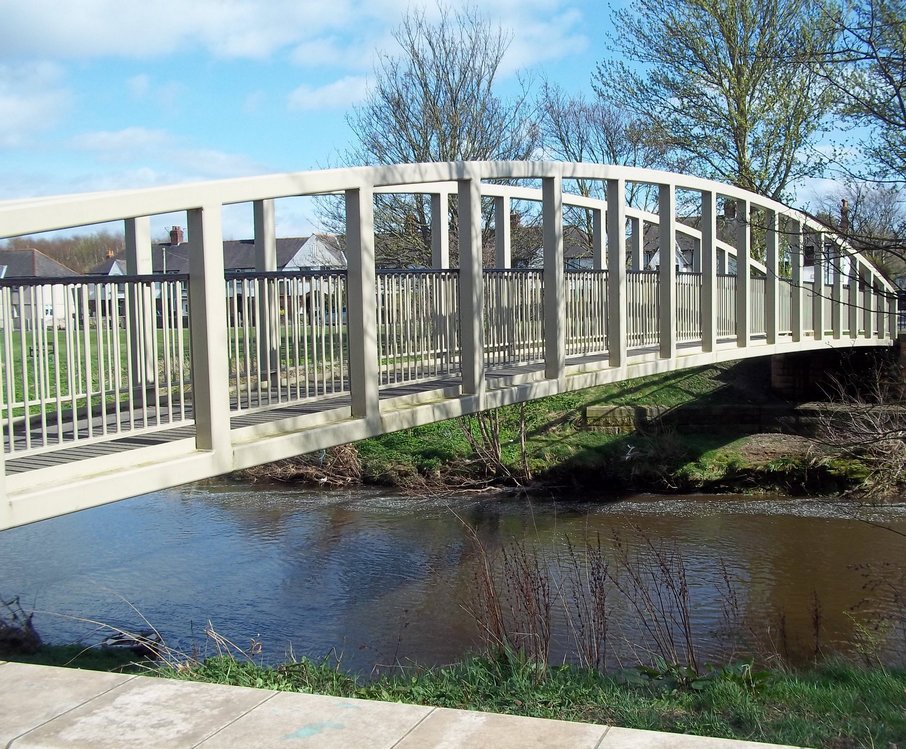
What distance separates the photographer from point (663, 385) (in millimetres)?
24172

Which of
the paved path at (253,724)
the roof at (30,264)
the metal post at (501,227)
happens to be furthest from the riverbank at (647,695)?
the roof at (30,264)

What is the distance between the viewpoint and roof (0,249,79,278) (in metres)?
57.3

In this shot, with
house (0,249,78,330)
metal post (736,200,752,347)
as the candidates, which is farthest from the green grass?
house (0,249,78,330)

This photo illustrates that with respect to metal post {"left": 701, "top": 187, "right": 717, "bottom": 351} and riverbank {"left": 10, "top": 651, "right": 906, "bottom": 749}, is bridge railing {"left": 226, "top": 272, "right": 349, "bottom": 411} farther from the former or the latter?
metal post {"left": 701, "top": 187, "right": 717, "bottom": 351}

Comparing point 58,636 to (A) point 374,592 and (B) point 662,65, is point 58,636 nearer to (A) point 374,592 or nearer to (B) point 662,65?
(A) point 374,592

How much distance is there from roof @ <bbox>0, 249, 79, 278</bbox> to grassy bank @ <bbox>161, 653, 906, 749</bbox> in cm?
5471

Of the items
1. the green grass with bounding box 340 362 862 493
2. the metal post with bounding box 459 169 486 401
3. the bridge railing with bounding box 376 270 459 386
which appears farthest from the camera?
the green grass with bounding box 340 362 862 493

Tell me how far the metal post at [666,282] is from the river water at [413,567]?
2693 mm

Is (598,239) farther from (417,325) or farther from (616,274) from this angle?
(417,325)

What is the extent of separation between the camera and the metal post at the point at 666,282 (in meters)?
13.4

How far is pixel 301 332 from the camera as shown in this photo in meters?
8.76

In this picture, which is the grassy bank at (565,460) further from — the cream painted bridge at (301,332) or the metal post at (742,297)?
the cream painted bridge at (301,332)

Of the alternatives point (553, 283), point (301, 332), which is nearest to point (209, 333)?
point (301, 332)

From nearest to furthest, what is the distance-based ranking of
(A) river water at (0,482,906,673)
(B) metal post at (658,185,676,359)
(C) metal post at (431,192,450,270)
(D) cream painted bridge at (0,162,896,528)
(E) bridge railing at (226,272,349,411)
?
(D) cream painted bridge at (0,162,896,528) → (E) bridge railing at (226,272,349,411) → (A) river water at (0,482,906,673) → (C) metal post at (431,192,450,270) → (B) metal post at (658,185,676,359)
